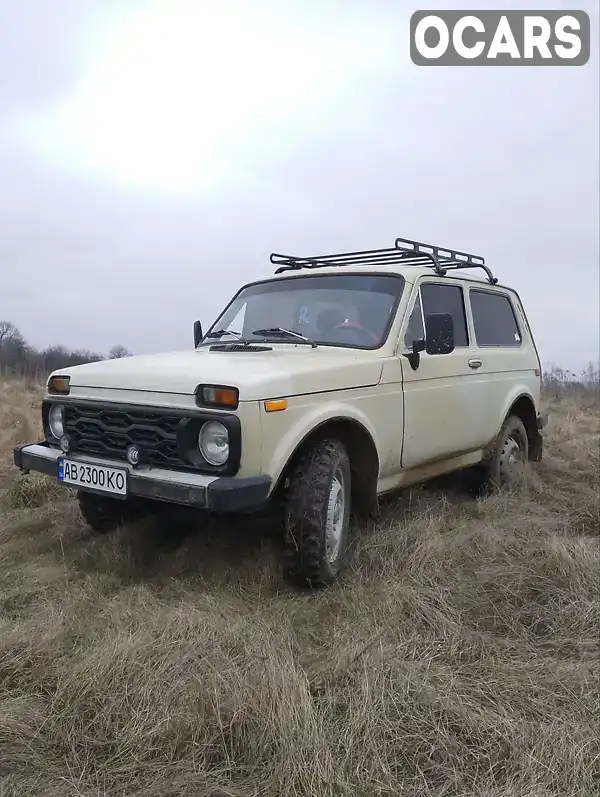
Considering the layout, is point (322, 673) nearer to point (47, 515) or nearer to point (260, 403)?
point (260, 403)

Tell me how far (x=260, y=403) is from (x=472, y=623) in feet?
4.87

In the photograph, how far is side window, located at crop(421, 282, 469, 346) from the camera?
4.70 metres

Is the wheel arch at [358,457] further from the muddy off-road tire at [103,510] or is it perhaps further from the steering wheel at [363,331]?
the muddy off-road tire at [103,510]

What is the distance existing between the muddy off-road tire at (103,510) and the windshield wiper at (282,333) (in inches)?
54.5

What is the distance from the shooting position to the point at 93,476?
338cm

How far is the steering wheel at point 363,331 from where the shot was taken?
13.7ft

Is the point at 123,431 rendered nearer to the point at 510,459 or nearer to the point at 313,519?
the point at 313,519

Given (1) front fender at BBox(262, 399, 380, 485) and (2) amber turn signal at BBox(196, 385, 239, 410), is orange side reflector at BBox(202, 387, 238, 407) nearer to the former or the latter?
(2) amber turn signal at BBox(196, 385, 239, 410)

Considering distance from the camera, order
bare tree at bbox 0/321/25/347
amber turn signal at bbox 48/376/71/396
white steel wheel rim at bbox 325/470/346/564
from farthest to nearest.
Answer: bare tree at bbox 0/321/25/347
amber turn signal at bbox 48/376/71/396
white steel wheel rim at bbox 325/470/346/564

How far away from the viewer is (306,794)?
203 cm

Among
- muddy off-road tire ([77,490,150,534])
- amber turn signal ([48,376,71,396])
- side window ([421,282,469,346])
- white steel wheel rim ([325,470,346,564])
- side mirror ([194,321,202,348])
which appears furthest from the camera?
side mirror ([194,321,202,348])

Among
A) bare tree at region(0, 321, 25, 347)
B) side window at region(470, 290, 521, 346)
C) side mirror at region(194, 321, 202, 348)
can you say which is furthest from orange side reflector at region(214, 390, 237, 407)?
bare tree at region(0, 321, 25, 347)

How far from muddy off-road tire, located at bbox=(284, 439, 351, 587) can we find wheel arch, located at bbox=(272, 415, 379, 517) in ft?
0.49

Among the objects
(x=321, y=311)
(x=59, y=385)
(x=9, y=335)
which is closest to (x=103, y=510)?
(x=59, y=385)
